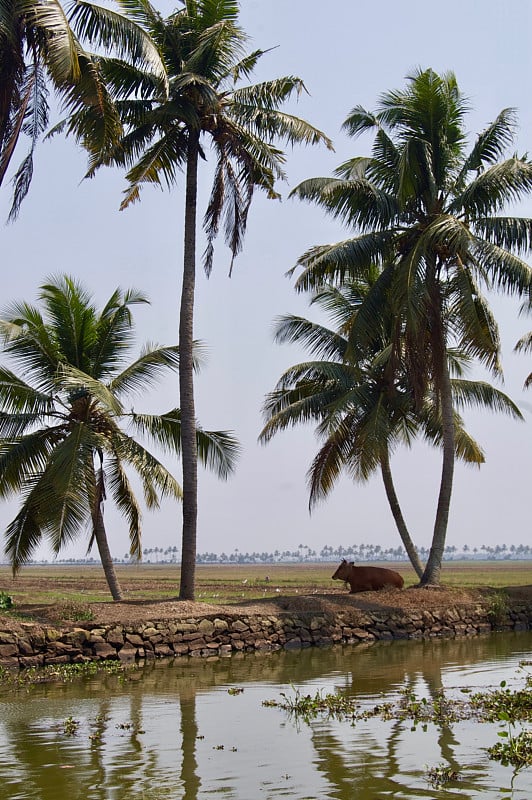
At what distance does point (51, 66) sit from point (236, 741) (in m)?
9.61

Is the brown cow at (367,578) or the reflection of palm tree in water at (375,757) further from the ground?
the brown cow at (367,578)

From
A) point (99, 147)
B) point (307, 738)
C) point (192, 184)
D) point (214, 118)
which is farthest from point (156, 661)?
point (214, 118)

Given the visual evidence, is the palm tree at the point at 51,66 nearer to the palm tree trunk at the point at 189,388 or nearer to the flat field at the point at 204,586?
the palm tree trunk at the point at 189,388

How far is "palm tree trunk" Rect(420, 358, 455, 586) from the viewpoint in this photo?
69.0 feet

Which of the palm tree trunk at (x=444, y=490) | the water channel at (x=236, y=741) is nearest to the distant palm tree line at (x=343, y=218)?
the palm tree trunk at (x=444, y=490)

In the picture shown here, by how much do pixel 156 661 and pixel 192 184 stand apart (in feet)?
33.3

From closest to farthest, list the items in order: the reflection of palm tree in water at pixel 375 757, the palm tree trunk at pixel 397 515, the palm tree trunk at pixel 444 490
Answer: the reflection of palm tree in water at pixel 375 757 → the palm tree trunk at pixel 444 490 → the palm tree trunk at pixel 397 515

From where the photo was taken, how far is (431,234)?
1958 cm

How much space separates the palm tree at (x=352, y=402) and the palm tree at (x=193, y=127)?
4838mm

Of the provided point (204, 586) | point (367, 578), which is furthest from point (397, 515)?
point (204, 586)

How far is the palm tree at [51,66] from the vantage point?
12.6 metres

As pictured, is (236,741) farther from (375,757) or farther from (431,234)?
(431,234)

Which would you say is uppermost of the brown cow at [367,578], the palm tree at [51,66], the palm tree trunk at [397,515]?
the palm tree at [51,66]

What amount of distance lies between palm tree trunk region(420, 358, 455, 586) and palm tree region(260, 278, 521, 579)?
115cm
